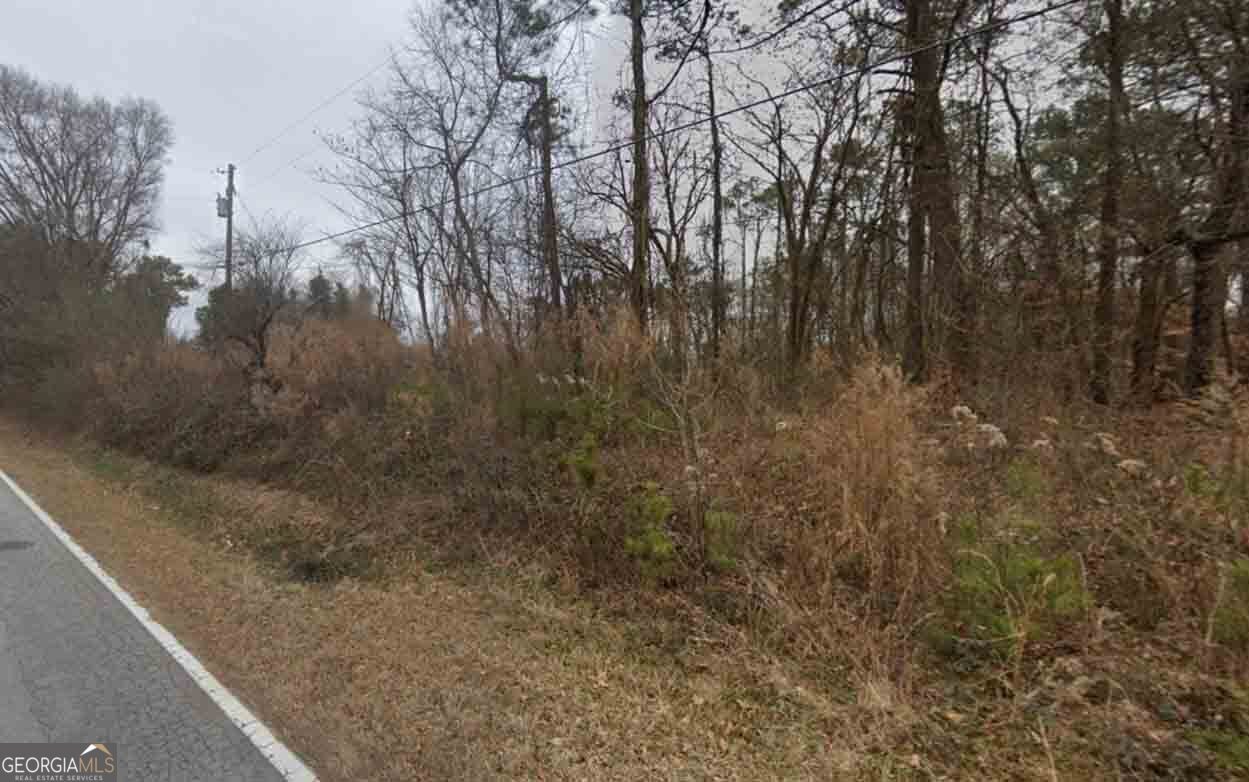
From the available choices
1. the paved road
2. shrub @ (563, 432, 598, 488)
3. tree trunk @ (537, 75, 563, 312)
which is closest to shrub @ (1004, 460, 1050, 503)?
shrub @ (563, 432, 598, 488)

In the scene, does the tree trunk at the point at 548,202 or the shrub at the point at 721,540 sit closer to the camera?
the shrub at the point at 721,540

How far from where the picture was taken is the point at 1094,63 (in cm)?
720

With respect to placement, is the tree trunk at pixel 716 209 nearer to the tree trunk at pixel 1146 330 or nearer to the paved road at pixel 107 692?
the tree trunk at pixel 1146 330

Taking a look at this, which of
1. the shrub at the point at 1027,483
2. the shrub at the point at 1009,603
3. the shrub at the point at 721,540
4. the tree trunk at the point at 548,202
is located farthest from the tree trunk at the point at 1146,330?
the tree trunk at the point at 548,202

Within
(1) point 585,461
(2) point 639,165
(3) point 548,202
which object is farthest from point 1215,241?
(3) point 548,202

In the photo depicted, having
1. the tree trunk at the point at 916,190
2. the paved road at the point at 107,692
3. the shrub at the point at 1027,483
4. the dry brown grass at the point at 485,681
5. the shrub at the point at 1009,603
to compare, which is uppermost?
the tree trunk at the point at 916,190

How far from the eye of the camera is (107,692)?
9.73 ft

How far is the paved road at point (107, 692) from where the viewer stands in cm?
246

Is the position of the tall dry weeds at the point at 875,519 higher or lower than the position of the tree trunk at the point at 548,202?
lower

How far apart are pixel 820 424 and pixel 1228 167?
5871 mm

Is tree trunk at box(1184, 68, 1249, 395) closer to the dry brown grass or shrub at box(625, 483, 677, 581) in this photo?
shrub at box(625, 483, 677, 581)

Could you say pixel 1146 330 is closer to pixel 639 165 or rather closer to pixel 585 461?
pixel 585 461

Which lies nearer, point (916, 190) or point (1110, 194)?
point (1110, 194)

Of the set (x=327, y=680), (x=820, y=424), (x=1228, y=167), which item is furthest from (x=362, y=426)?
(x=1228, y=167)
